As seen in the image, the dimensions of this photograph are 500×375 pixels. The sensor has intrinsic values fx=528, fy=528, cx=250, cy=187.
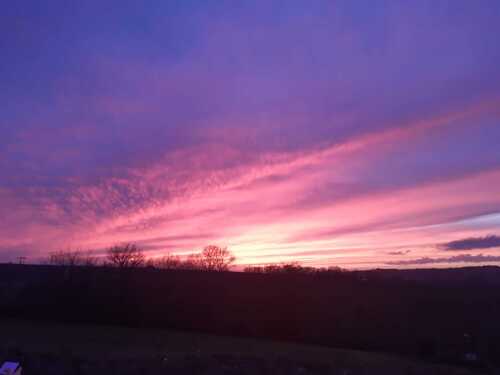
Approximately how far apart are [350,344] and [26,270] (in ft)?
122

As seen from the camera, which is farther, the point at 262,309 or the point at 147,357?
the point at 262,309

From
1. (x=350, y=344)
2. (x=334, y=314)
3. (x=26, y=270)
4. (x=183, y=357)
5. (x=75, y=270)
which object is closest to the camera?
(x=183, y=357)

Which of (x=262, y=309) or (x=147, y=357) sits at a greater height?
(x=262, y=309)

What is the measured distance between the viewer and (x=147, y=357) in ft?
69.9

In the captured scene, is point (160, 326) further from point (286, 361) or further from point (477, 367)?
point (477, 367)

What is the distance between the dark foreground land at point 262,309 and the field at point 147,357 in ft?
15.9

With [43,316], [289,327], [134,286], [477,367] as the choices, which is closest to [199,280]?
[134,286]

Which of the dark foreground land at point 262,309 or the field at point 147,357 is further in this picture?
the dark foreground land at point 262,309

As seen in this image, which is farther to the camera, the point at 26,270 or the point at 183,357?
the point at 26,270

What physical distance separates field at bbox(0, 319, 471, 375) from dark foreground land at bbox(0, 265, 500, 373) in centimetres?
484

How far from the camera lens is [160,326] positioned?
39.5 metres

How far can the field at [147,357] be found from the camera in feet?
62.4

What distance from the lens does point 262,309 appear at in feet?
137

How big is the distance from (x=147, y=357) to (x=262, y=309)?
21254 mm
